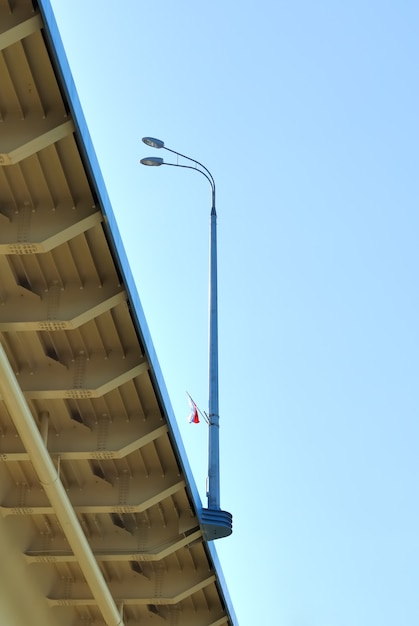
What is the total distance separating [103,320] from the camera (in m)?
13.5

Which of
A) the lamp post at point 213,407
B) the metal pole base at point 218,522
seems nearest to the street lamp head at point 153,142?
the lamp post at point 213,407

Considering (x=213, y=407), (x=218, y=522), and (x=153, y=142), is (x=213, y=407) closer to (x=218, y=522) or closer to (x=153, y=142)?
(x=218, y=522)

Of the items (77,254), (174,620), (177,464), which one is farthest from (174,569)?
(77,254)

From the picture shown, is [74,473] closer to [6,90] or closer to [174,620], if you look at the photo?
[174,620]

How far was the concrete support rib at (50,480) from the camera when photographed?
12.4m

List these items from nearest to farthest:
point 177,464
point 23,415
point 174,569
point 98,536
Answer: point 23,415, point 177,464, point 98,536, point 174,569

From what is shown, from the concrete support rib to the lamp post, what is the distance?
65.7 inches

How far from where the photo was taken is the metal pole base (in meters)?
15.5

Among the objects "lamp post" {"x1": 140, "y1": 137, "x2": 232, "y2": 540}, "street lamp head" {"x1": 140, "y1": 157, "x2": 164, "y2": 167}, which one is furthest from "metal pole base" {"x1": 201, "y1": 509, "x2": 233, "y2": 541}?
"street lamp head" {"x1": 140, "y1": 157, "x2": 164, "y2": 167}

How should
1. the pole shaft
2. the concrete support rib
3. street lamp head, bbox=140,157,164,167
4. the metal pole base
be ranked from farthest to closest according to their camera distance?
street lamp head, bbox=140,157,164,167
the pole shaft
the metal pole base
the concrete support rib

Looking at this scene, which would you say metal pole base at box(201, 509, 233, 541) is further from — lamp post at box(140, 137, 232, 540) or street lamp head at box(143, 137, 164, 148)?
street lamp head at box(143, 137, 164, 148)

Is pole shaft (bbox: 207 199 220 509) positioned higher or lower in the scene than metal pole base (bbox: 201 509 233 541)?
higher

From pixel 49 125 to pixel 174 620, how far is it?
Answer: 33.1ft

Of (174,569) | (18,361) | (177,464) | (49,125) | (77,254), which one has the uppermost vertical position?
(49,125)
